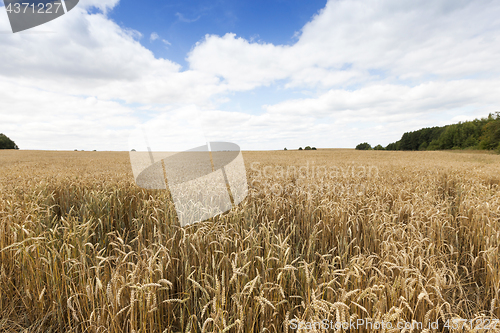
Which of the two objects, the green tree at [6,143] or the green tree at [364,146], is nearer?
the green tree at [6,143]

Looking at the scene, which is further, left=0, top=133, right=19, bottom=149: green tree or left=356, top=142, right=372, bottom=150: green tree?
left=356, top=142, right=372, bottom=150: green tree

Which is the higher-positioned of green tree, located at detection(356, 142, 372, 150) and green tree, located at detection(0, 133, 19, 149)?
green tree, located at detection(0, 133, 19, 149)

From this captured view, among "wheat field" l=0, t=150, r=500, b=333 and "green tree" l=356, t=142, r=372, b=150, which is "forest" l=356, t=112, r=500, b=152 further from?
"wheat field" l=0, t=150, r=500, b=333

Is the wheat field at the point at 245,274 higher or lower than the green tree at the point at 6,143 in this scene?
lower

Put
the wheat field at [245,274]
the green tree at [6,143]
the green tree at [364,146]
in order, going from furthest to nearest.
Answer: the green tree at [364,146] < the green tree at [6,143] < the wheat field at [245,274]

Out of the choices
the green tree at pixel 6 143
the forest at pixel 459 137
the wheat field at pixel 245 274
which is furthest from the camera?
the green tree at pixel 6 143

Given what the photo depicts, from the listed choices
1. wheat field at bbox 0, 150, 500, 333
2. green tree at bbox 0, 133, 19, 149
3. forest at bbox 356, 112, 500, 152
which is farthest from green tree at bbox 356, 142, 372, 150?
green tree at bbox 0, 133, 19, 149

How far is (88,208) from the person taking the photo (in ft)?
15.1

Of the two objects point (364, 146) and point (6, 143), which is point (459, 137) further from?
point (6, 143)

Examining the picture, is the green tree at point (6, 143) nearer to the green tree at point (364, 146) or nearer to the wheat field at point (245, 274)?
the wheat field at point (245, 274)

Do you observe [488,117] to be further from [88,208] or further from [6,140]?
[6,140]

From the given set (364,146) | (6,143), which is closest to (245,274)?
(6,143)

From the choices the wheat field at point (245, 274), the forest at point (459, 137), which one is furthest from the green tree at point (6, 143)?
the forest at point (459, 137)

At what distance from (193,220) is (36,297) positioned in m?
1.98
